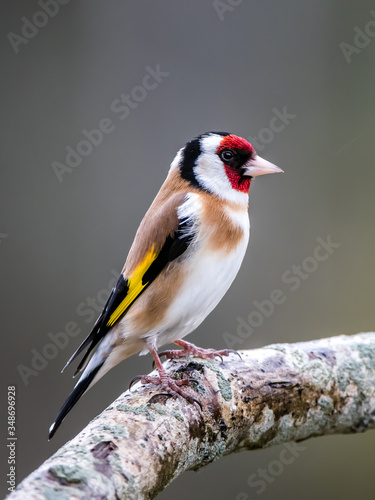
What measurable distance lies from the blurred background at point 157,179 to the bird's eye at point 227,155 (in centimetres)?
136

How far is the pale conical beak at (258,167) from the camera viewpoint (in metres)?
2.25

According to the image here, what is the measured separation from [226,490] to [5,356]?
1.52 m

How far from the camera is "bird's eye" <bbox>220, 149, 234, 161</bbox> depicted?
2.29 metres

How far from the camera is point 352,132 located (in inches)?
170

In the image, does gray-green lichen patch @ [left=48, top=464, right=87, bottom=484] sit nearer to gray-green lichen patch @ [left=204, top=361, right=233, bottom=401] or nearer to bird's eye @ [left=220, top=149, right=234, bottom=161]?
gray-green lichen patch @ [left=204, top=361, right=233, bottom=401]

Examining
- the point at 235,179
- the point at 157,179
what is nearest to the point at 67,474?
the point at 235,179

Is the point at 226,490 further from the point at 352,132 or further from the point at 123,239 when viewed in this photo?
the point at 352,132

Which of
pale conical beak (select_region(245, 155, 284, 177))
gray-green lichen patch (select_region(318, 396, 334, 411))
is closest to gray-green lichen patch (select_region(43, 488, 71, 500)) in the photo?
gray-green lichen patch (select_region(318, 396, 334, 411))

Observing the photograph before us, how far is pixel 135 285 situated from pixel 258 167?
25.8 inches

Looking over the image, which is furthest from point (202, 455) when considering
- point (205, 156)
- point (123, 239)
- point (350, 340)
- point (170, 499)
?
point (123, 239)

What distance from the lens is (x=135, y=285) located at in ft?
6.93

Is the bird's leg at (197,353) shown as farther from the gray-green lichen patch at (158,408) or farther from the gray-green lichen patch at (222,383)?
the gray-green lichen patch at (158,408)

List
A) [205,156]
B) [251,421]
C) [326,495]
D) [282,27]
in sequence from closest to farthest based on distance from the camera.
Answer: [251,421] → [205,156] → [326,495] → [282,27]

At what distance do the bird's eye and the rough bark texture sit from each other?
2.42 feet
